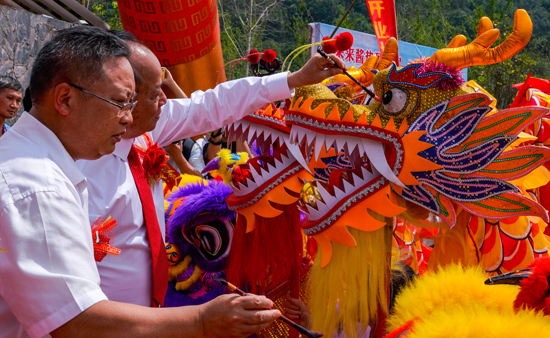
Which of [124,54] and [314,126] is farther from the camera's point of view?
[314,126]

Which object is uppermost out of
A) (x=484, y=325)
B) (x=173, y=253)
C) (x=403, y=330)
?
(x=484, y=325)

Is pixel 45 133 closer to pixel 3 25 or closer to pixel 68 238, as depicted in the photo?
pixel 68 238

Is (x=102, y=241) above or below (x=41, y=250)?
below

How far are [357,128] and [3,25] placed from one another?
6.16 metres

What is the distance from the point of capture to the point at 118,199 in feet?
5.88

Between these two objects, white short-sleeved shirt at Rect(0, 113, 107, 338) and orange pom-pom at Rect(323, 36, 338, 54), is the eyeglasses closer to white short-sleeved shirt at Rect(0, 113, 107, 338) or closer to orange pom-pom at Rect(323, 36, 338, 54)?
white short-sleeved shirt at Rect(0, 113, 107, 338)

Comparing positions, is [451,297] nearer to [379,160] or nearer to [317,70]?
[379,160]

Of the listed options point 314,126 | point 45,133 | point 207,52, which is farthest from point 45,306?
point 207,52

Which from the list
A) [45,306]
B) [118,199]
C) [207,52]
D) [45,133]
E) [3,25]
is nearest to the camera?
[45,306]

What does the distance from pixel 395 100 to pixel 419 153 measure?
21cm

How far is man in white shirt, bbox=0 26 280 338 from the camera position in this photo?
1.05 m

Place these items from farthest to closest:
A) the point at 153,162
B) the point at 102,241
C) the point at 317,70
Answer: the point at 317,70 → the point at 153,162 → the point at 102,241

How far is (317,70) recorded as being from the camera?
A: 208 centimetres

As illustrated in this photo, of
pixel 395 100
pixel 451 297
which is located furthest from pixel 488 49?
pixel 451 297
